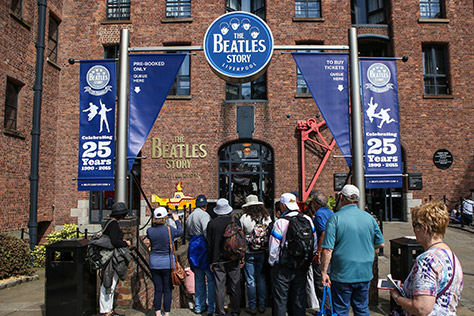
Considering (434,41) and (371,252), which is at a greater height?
(434,41)

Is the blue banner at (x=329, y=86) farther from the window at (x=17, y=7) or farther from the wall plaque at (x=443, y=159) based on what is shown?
the window at (x=17, y=7)

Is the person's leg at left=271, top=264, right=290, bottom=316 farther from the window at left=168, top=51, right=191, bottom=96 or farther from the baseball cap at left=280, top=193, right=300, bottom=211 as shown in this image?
the window at left=168, top=51, right=191, bottom=96

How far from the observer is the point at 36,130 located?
39.4 feet

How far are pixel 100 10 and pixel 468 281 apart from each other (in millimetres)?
16727

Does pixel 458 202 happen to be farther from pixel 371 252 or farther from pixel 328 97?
pixel 371 252

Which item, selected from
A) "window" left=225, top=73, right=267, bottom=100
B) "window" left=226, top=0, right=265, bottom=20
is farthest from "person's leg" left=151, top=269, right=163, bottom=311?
"window" left=226, top=0, right=265, bottom=20

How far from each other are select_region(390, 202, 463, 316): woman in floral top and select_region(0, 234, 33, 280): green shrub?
866cm

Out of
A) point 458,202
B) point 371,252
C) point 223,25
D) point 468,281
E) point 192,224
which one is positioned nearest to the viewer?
point 371,252

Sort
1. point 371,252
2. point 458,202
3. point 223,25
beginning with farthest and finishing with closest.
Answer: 1. point 458,202
2. point 223,25
3. point 371,252

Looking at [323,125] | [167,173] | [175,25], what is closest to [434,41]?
[323,125]

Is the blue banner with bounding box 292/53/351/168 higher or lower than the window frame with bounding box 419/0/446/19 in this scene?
lower

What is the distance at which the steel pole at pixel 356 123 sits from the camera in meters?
5.98

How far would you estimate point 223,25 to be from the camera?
6.04 meters

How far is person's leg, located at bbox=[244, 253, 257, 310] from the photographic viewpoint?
515 centimetres
